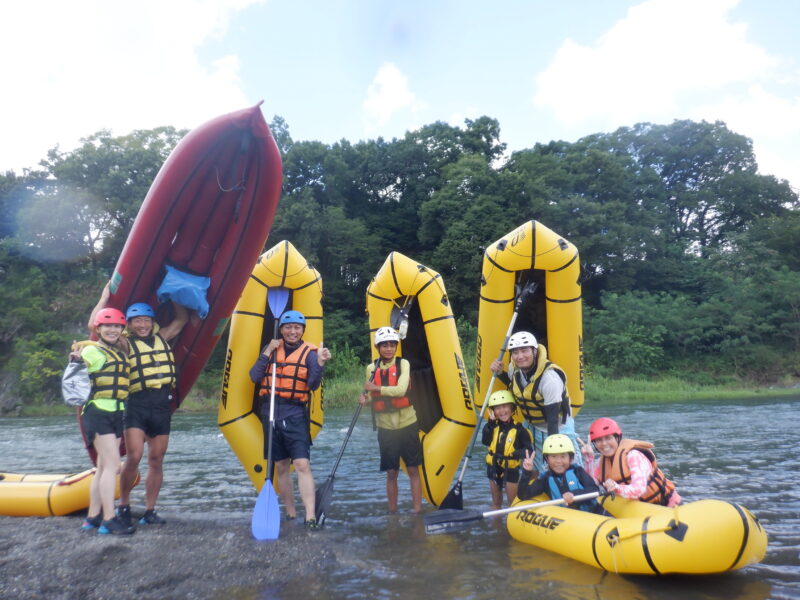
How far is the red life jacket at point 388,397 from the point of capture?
14.6ft

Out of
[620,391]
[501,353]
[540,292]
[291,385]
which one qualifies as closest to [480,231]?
[620,391]

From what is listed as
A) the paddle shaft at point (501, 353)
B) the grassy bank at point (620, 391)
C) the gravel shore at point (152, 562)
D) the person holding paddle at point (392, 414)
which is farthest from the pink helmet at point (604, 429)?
the grassy bank at point (620, 391)

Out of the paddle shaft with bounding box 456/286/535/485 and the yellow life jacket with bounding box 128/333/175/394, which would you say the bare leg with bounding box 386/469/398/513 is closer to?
the paddle shaft with bounding box 456/286/535/485

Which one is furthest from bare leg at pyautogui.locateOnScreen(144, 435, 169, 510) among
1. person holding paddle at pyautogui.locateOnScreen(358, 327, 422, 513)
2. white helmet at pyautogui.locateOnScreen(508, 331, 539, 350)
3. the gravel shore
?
white helmet at pyautogui.locateOnScreen(508, 331, 539, 350)

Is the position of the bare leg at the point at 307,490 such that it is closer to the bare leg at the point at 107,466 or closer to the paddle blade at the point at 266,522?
the paddle blade at the point at 266,522

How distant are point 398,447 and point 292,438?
915mm

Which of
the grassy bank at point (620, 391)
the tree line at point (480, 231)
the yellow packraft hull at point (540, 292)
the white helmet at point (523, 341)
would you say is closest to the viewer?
the white helmet at point (523, 341)

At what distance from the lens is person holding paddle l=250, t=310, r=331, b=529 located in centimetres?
407

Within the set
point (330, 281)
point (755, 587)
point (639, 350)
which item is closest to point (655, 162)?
point (639, 350)

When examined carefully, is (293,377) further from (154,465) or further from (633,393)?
(633,393)

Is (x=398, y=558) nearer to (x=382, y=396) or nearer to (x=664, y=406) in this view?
(x=382, y=396)

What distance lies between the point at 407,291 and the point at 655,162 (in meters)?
30.5

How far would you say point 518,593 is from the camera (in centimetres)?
278

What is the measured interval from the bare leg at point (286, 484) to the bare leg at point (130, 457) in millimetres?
970
